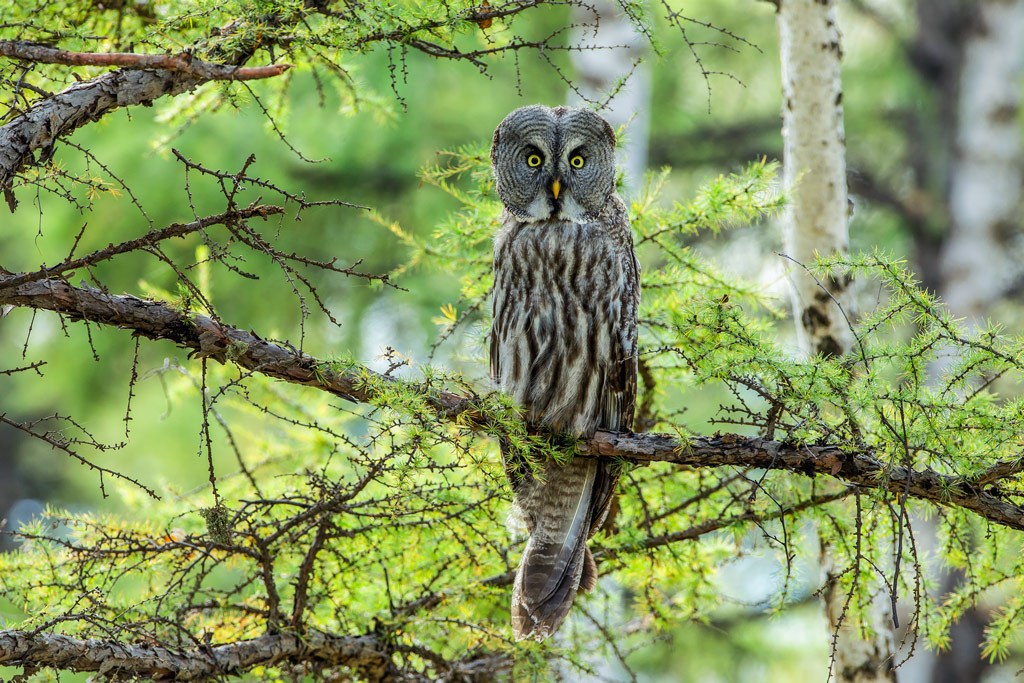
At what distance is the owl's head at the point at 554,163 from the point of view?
3246 millimetres

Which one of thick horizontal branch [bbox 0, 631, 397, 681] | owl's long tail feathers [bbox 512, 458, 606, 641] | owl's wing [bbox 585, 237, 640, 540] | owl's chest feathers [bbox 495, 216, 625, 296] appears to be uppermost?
owl's chest feathers [bbox 495, 216, 625, 296]

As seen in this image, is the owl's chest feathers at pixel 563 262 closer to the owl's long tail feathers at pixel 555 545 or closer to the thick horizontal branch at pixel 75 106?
the owl's long tail feathers at pixel 555 545

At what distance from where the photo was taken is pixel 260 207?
199 centimetres

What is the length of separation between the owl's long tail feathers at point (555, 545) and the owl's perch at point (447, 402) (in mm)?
607

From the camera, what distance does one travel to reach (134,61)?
2113 millimetres

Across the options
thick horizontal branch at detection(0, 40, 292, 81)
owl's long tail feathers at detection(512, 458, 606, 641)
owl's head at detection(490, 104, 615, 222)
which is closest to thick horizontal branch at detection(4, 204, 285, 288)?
thick horizontal branch at detection(0, 40, 292, 81)

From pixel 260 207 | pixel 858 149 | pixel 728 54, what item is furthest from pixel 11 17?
pixel 858 149

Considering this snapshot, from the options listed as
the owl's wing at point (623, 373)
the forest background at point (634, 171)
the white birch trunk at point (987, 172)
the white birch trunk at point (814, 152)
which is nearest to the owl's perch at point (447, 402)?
the owl's wing at point (623, 373)

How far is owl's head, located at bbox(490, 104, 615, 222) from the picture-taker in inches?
128

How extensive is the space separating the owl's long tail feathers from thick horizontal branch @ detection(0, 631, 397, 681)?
0.47m

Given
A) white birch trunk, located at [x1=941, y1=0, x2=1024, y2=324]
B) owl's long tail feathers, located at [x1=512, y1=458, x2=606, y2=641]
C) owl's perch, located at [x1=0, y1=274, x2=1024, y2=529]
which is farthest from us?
white birch trunk, located at [x1=941, y1=0, x2=1024, y2=324]

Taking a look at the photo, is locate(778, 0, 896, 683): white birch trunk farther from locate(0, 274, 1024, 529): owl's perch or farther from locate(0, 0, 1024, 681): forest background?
locate(0, 0, 1024, 681): forest background

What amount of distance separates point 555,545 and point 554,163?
1.32 m

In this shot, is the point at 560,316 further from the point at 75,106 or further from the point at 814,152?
the point at 75,106
